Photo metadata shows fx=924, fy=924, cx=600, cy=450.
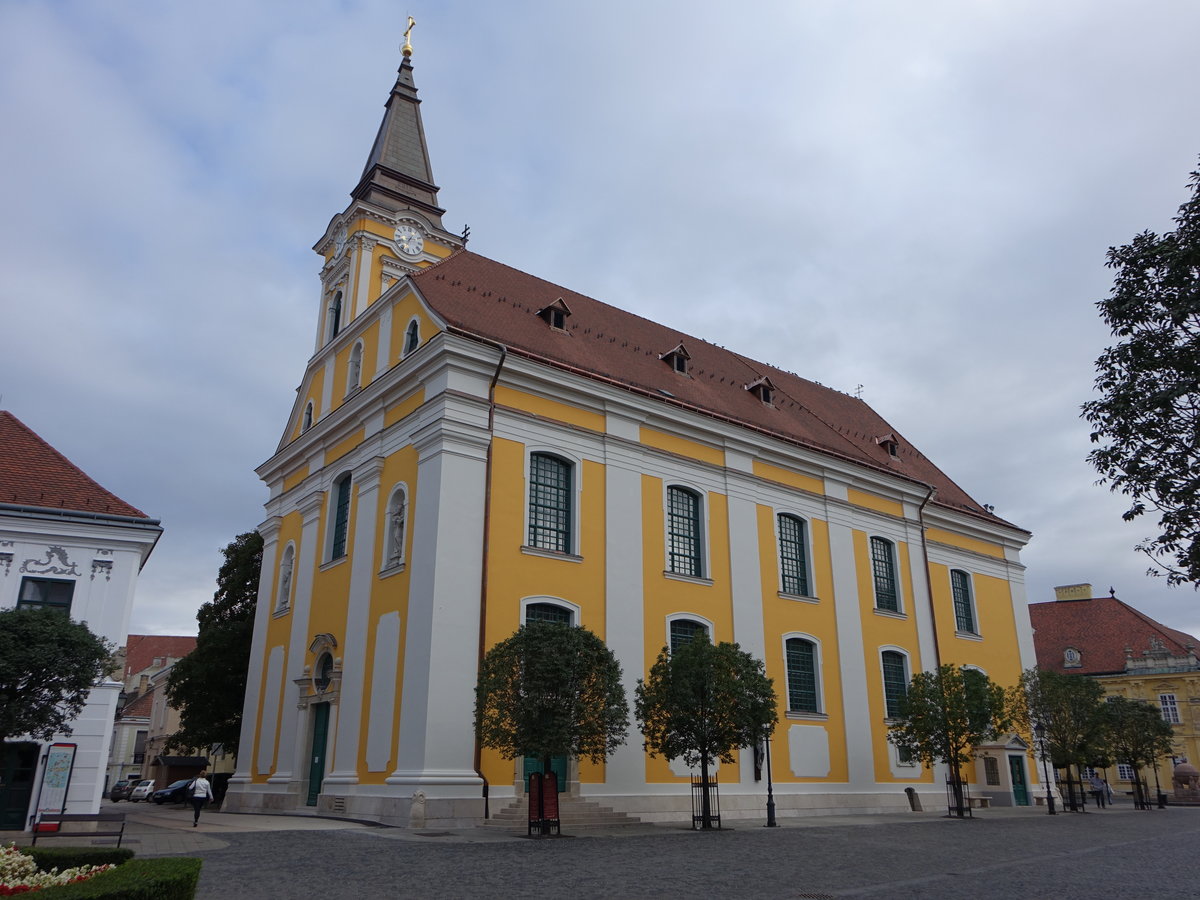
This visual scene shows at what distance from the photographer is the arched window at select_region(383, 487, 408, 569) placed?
21125mm

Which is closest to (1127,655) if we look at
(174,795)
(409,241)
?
(409,241)

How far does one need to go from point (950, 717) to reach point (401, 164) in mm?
25890

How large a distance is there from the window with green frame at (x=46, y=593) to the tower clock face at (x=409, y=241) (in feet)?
53.1

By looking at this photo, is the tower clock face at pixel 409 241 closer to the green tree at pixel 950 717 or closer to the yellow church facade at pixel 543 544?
the yellow church facade at pixel 543 544

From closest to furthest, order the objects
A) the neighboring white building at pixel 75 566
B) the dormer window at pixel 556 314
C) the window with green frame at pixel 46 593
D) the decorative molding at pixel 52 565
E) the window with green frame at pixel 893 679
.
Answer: the neighboring white building at pixel 75 566, the window with green frame at pixel 46 593, the decorative molding at pixel 52 565, the dormer window at pixel 556 314, the window with green frame at pixel 893 679

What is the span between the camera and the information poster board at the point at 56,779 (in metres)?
16.8

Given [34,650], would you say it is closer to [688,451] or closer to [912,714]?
[688,451]

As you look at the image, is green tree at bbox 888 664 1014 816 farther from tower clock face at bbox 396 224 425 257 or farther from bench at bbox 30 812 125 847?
tower clock face at bbox 396 224 425 257

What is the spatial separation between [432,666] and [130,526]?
6.82m

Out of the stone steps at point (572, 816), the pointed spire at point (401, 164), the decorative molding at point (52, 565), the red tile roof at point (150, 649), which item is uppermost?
the pointed spire at point (401, 164)

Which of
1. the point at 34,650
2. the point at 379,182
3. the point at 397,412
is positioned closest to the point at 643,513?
the point at 397,412

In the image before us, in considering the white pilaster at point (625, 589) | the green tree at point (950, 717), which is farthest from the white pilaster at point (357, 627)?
the green tree at point (950, 717)

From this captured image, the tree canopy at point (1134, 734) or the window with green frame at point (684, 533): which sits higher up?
the window with green frame at point (684, 533)

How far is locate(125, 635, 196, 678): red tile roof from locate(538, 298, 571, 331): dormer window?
6037 cm
